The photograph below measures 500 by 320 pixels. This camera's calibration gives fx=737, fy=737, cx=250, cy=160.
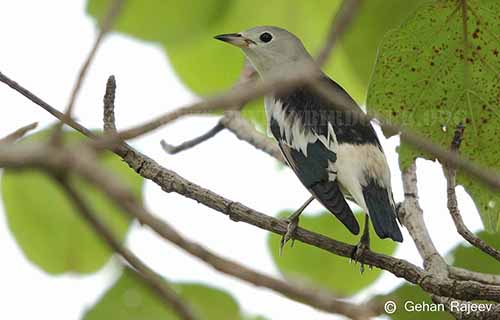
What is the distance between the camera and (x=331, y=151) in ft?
13.0

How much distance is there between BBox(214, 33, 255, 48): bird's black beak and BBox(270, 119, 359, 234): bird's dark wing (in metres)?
0.50

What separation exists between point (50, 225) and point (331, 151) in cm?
180

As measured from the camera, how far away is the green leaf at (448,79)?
273cm

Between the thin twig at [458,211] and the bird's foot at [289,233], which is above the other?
the thin twig at [458,211]

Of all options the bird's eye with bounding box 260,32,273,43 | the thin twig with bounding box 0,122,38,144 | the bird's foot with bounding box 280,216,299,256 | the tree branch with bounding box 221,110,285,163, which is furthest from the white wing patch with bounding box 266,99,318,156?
the thin twig with bounding box 0,122,38,144

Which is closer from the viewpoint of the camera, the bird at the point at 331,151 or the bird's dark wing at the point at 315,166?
the bird at the point at 331,151

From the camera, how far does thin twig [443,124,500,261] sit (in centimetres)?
260

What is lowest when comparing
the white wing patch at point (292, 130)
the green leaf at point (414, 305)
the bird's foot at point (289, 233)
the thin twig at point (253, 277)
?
the white wing patch at point (292, 130)

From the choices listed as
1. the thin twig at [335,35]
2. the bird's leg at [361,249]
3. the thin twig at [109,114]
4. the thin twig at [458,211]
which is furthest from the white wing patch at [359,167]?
the thin twig at [335,35]

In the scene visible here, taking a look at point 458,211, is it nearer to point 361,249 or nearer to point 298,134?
point 361,249

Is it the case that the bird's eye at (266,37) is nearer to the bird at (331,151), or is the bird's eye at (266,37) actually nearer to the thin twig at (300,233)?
the bird at (331,151)

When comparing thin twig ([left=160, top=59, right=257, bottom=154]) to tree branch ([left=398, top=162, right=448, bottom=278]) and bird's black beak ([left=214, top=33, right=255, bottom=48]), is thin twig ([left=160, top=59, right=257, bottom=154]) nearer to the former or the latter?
bird's black beak ([left=214, top=33, right=255, bottom=48])

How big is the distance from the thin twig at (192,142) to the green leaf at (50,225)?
1.42 meters

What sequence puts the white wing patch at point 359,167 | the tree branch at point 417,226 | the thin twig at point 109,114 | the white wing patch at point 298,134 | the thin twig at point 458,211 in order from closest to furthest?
the thin twig at point 109,114
the thin twig at point 458,211
the tree branch at point 417,226
the white wing patch at point 359,167
the white wing patch at point 298,134
